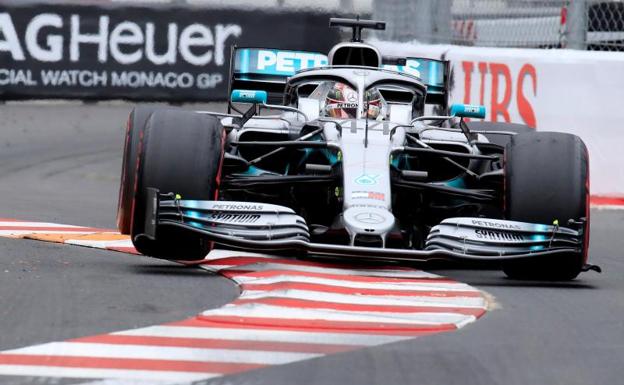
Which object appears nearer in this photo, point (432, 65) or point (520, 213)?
point (520, 213)

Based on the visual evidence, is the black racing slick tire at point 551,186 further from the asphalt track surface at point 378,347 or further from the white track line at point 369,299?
the white track line at point 369,299

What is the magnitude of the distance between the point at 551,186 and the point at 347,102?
6.66 ft

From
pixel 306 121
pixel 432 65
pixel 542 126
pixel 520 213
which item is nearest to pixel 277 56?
pixel 432 65

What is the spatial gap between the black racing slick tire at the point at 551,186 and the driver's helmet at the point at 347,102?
1653 mm

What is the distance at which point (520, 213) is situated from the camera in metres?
8.38

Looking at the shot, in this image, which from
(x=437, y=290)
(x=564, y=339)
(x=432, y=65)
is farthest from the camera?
(x=432, y=65)

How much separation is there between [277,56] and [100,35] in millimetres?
4959

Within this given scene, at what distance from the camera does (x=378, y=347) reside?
19.3ft

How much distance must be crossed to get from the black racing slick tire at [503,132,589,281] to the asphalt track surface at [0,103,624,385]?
0.31 meters

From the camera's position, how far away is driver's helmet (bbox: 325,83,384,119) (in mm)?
9922

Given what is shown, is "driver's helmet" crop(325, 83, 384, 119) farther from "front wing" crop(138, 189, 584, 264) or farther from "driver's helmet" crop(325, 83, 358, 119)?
"front wing" crop(138, 189, 584, 264)

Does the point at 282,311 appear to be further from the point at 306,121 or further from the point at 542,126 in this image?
the point at 542,126

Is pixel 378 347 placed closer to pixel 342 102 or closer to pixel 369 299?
pixel 369 299

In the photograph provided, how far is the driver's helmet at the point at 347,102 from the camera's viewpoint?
9922mm
